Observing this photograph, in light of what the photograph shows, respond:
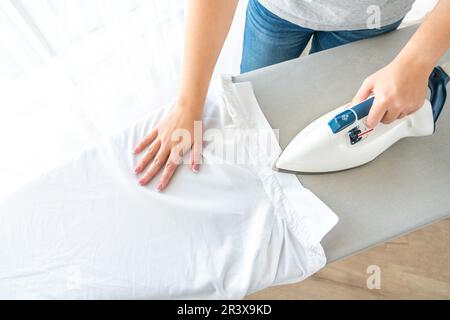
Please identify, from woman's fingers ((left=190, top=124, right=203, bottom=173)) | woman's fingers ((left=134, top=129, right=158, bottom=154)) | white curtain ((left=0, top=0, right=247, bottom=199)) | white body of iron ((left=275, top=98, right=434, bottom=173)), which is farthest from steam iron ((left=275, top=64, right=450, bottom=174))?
white curtain ((left=0, top=0, right=247, bottom=199))

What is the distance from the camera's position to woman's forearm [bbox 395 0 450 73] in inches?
21.4

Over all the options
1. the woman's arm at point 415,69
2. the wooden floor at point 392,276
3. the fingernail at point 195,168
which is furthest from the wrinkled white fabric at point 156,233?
the wooden floor at point 392,276

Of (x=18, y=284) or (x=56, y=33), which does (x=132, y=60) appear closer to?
(x=56, y=33)

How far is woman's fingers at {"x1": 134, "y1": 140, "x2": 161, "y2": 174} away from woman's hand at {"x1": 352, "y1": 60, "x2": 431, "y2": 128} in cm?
44

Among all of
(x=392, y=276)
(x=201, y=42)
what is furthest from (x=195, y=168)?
(x=392, y=276)

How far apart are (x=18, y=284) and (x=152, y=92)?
81 centimetres

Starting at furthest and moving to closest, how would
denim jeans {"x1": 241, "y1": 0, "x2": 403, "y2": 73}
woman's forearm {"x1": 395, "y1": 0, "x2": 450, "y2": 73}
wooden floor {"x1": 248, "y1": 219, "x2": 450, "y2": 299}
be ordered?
wooden floor {"x1": 248, "y1": 219, "x2": 450, "y2": 299} < denim jeans {"x1": 241, "y1": 0, "x2": 403, "y2": 73} < woman's forearm {"x1": 395, "y1": 0, "x2": 450, "y2": 73}

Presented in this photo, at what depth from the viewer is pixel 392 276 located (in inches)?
46.9

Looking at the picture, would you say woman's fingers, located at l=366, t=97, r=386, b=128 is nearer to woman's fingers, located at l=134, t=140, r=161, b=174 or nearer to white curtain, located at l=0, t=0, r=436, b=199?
woman's fingers, located at l=134, t=140, r=161, b=174

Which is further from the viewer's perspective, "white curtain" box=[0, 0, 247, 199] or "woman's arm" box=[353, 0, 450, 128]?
"white curtain" box=[0, 0, 247, 199]

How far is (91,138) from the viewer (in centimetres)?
117

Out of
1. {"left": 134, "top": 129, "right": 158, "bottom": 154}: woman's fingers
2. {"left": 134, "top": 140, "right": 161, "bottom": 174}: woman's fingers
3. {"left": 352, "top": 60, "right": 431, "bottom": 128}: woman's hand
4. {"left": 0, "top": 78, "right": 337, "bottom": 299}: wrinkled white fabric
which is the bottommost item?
{"left": 0, "top": 78, "right": 337, "bottom": 299}: wrinkled white fabric
